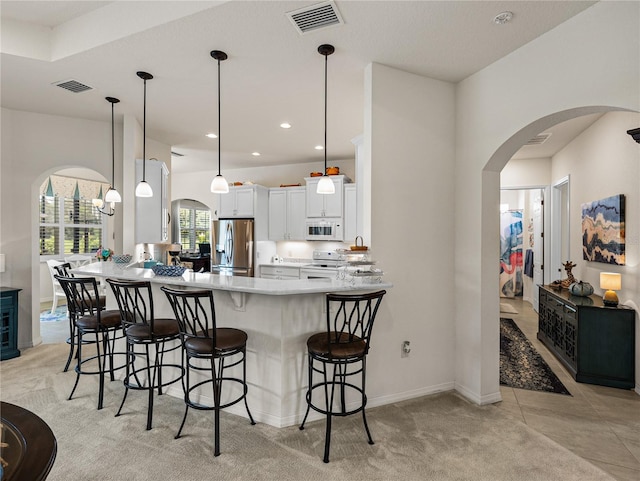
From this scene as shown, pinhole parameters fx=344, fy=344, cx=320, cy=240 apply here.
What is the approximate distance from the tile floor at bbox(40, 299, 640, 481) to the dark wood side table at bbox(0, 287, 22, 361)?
207 inches

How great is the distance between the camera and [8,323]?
4.05 m

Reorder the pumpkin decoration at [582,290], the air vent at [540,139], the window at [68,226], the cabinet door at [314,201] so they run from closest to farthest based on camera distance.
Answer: the pumpkin decoration at [582,290], the air vent at [540,139], the cabinet door at [314,201], the window at [68,226]

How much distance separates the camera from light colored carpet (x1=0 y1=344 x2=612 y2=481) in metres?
2.11

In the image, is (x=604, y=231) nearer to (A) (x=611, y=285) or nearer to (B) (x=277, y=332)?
(A) (x=611, y=285)

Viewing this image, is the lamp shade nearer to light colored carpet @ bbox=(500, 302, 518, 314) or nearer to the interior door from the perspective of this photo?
the interior door

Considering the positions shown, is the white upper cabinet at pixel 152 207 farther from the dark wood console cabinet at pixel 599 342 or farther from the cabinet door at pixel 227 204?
the dark wood console cabinet at pixel 599 342

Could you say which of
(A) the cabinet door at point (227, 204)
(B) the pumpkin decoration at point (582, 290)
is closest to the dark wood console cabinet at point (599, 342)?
(B) the pumpkin decoration at point (582, 290)

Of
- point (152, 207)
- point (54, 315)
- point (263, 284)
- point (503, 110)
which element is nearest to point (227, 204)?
point (152, 207)

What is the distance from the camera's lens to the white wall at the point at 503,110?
6.89 ft

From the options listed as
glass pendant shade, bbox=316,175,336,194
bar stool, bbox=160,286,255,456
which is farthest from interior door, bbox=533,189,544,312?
bar stool, bbox=160,286,255,456

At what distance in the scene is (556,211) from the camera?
19.4ft

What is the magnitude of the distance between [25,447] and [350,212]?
5.51 meters

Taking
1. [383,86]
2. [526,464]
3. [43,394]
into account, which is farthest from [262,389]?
[383,86]

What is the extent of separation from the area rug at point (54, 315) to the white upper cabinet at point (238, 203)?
10.5 feet
